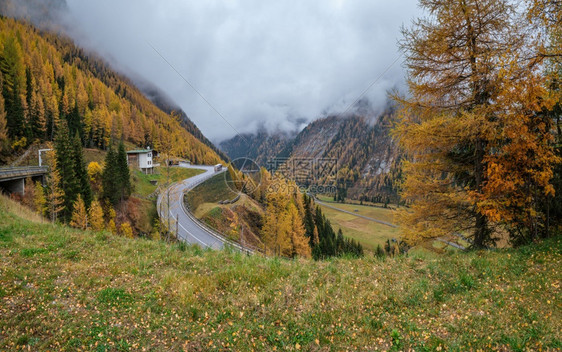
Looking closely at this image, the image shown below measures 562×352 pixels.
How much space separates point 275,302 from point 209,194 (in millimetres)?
38284

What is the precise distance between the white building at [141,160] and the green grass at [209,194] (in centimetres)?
2852

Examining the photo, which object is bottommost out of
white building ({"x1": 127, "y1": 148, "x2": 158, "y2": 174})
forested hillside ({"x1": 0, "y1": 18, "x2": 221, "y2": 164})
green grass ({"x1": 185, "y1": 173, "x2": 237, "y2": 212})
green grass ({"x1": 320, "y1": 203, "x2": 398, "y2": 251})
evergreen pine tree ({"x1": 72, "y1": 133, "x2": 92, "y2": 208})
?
green grass ({"x1": 320, "y1": 203, "x2": 398, "y2": 251})

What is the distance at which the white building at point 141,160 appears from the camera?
6438 centimetres

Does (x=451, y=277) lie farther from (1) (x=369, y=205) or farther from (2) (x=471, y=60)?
(1) (x=369, y=205)

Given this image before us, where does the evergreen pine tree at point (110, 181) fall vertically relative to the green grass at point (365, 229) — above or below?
above

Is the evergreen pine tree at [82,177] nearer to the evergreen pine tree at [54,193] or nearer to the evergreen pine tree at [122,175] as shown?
the evergreen pine tree at [54,193]

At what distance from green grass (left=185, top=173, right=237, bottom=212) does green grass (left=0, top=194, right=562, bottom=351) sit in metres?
30.9

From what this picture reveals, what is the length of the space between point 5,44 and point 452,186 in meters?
114

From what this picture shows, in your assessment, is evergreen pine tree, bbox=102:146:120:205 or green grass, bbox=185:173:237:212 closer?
green grass, bbox=185:173:237:212

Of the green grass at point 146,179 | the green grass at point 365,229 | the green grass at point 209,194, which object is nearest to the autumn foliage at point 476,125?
the green grass at point 209,194

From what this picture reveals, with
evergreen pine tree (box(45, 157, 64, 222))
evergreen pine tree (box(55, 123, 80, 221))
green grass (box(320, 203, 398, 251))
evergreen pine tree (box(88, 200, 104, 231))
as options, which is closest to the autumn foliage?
evergreen pine tree (box(45, 157, 64, 222))

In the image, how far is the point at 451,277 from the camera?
293 inches

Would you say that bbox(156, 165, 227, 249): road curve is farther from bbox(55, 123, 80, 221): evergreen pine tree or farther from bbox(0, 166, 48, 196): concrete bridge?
bbox(0, 166, 48, 196): concrete bridge

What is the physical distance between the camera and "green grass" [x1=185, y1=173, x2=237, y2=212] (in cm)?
4019
